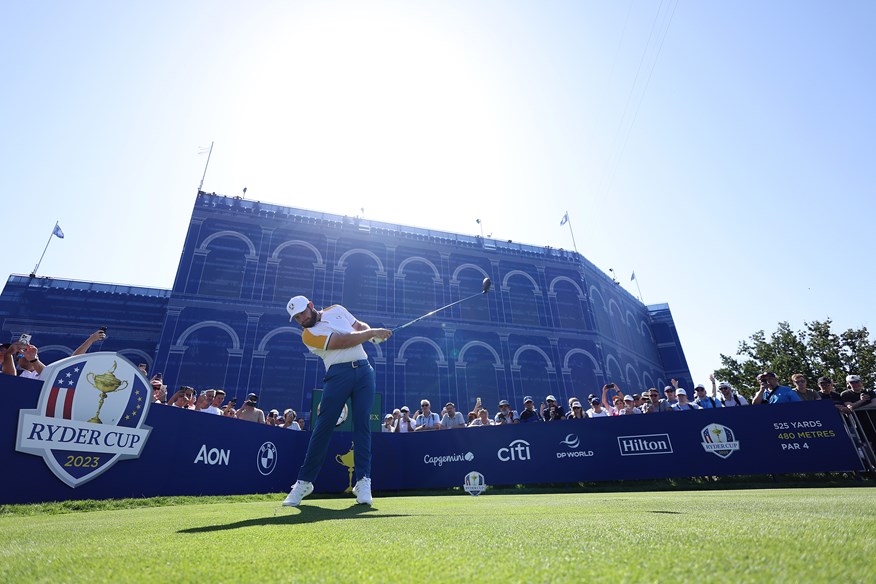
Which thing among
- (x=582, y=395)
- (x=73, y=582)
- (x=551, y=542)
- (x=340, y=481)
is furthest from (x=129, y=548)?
(x=582, y=395)

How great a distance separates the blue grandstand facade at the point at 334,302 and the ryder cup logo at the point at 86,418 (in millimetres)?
17268

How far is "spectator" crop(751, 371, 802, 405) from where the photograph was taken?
819 cm

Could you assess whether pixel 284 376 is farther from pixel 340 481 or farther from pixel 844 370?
pixel 844 370

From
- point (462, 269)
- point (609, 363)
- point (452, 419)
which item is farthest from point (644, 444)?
point (609, 363)

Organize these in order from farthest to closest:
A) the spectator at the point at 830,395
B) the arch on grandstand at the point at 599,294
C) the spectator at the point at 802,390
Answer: the arch on grandstand at the point at 599,294
the spectator at the point at 802,390
the spectator at the point at 830,395

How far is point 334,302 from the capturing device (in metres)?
25.5

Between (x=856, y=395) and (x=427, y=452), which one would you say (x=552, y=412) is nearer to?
(x=427, y=452)

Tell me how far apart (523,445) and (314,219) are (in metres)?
22.8

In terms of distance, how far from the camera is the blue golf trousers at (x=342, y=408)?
4.40 metres

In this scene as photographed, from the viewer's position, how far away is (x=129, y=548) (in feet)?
5.86

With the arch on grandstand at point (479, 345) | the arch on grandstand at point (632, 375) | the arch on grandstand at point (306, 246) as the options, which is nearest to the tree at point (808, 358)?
the arch on grandstand at point (632, 375)

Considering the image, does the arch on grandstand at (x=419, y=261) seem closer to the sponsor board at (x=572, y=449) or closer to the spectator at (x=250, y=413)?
the spectator at (x=250, y=413)

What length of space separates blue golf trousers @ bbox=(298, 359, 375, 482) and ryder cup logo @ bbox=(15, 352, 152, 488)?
310 centimetres

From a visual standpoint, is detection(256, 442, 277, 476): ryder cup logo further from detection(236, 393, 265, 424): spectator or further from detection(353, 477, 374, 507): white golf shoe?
detection(353, 477, 374, 507): white golf shoe
